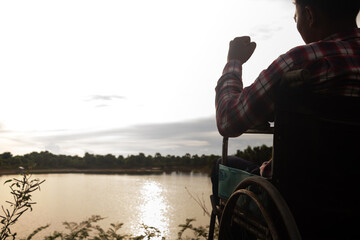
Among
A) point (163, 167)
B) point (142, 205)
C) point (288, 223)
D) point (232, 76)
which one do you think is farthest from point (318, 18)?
point (163, 167)

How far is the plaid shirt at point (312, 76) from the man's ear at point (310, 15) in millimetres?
74

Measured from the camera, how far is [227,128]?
0.87m

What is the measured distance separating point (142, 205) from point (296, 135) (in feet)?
23.3

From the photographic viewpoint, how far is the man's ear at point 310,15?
0.79 meters

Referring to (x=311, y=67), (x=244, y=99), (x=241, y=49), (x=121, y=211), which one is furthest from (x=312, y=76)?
(x=121, y=211)

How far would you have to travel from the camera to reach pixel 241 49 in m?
1.04

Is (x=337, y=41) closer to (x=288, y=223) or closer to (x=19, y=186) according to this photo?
(x=288, y=223)

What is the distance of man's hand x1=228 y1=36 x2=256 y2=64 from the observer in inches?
40.9

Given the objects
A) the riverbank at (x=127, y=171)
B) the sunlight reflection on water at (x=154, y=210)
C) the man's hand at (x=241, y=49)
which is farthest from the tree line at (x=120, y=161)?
the man's hand at (x=241, y=49)

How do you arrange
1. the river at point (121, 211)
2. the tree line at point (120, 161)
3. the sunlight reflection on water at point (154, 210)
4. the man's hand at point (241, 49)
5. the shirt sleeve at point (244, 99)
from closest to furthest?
the shirt sleeve at point (244, 99)
the man's hand at point (241, 49)
the river at point (121, 211)
the sunlight reflection on water at point (154, 210)
the tree line at point (120, 161)

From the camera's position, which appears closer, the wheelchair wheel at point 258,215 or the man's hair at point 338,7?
the wheelchair wheel at point 258,215

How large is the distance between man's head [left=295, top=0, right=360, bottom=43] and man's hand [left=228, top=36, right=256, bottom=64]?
0.26m

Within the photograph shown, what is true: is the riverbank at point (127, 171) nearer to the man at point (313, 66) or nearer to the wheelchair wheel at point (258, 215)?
the wheelchair wheel at point (258, 215)

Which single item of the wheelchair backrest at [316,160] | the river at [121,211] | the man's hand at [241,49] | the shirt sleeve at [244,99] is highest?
the man's hand at [241,49]
